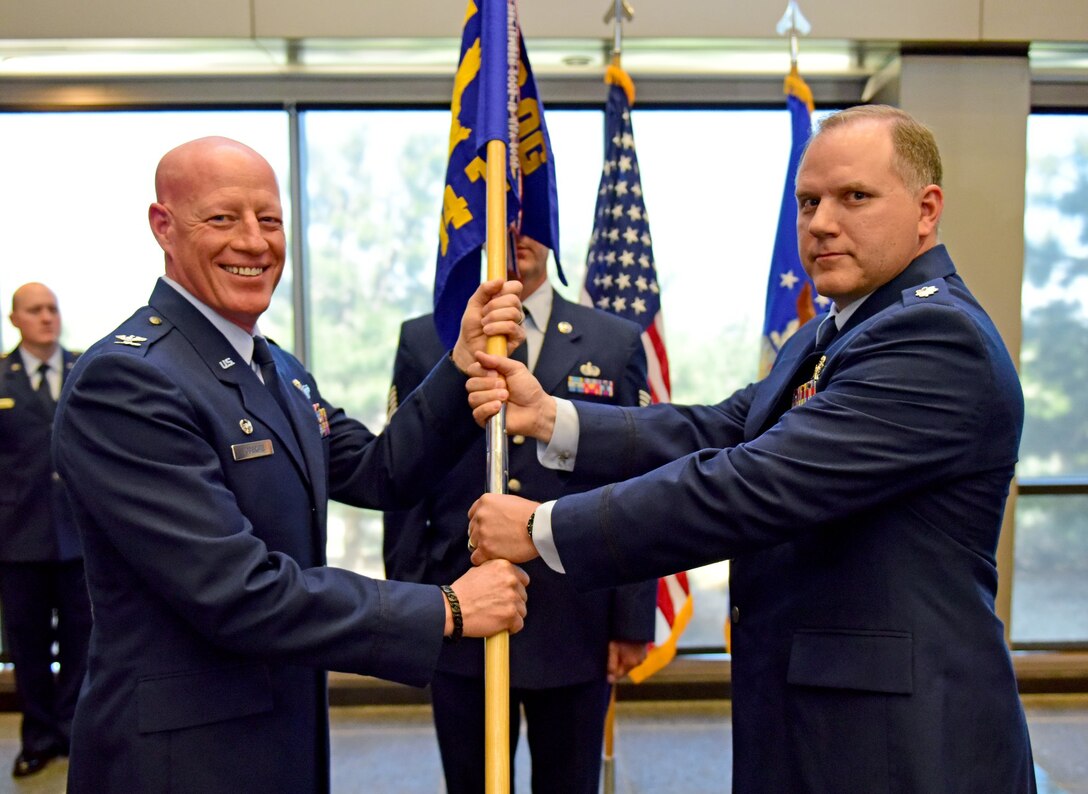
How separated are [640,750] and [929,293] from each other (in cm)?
289

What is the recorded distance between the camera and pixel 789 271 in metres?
3.50

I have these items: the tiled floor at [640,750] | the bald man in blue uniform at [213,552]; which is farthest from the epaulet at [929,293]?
the tiled floor at [640,750]

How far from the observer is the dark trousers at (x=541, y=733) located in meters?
2.30

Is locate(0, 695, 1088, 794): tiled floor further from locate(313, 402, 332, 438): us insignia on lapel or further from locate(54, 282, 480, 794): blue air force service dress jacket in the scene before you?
locate(54, 282, 480, 794): blue air force service dress jacket

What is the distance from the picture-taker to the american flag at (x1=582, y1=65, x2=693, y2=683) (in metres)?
3.41

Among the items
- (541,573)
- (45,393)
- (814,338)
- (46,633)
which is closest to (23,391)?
(45,393)

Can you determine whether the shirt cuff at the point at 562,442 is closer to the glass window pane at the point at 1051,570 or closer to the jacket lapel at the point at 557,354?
the jacket lapel at the point at 557,354

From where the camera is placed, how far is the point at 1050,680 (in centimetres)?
446

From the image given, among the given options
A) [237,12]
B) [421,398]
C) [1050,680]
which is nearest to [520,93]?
[421,398]

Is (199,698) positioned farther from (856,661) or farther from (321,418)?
(856,661)

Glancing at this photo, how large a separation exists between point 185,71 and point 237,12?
62 centimetres

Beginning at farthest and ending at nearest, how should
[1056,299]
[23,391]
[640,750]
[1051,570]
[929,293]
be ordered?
[1051,570] → [1056,299] → [640,750] → [23,391] → [929,293]

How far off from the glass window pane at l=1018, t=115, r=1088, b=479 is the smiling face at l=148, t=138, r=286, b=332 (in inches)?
164

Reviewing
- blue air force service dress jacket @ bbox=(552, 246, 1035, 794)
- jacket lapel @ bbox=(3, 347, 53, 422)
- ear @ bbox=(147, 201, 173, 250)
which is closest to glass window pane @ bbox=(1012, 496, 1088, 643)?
blue air force service dress jacket @ bbox=(552, 246, 1035, 794)
